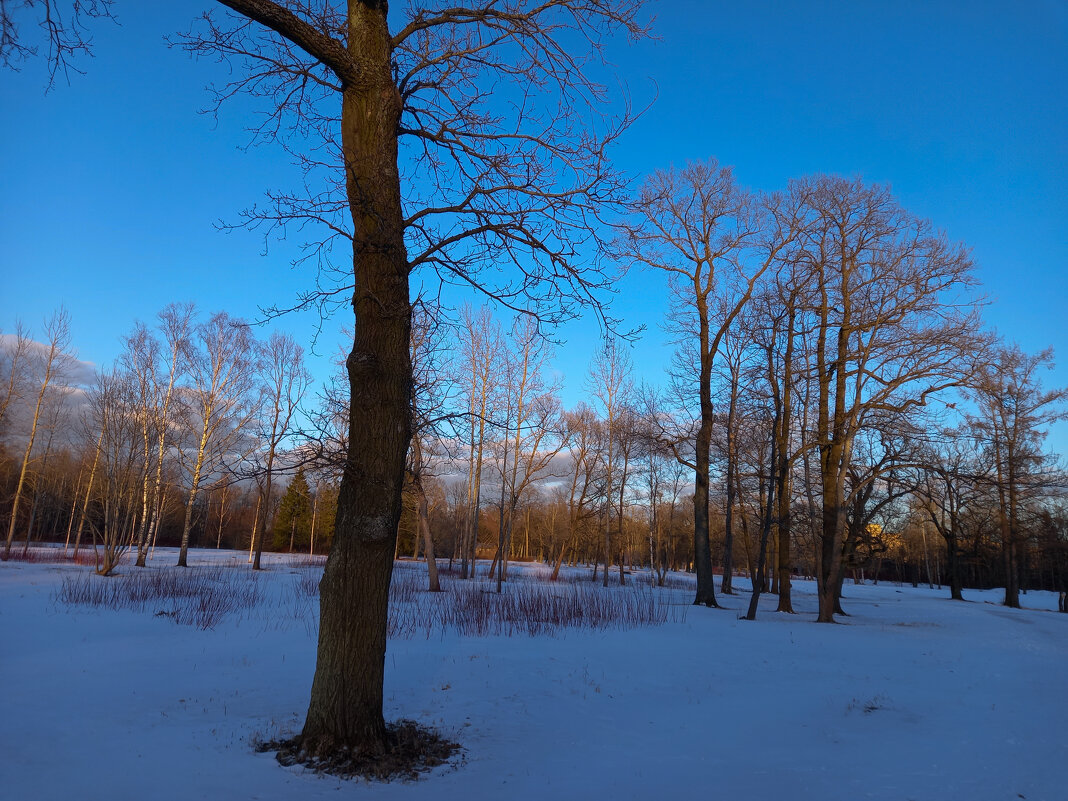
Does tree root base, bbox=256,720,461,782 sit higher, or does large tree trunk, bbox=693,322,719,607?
large tree trunk, bbox=693,322,719,607

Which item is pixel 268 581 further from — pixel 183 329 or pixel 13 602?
pixel 183 329

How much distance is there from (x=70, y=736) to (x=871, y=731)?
21.9 ft

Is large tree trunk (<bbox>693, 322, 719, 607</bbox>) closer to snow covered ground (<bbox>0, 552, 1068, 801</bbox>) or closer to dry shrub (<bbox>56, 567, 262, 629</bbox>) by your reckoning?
snow covered ground (<bbox>0, 552, 1068, 801</bbox>)

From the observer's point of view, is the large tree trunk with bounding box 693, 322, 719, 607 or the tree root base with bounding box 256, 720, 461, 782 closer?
the tree root base with bounding box 256, 720, 461, 782

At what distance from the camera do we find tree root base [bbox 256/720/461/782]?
395cm

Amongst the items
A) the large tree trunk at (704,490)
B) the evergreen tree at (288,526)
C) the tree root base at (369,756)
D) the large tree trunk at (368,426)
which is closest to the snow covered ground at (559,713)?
the tree root base at (369,756)

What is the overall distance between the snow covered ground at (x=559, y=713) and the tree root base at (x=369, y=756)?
13 cm

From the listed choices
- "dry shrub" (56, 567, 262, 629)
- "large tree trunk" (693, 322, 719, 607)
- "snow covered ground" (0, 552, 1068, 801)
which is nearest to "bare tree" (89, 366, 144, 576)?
"dry shrub" (56, 567, 262, 629)

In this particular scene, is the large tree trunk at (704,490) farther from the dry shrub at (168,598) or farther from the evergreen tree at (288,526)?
the evergreen tree at (288,526)

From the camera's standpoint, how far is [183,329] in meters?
25.5

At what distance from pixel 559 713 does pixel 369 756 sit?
7.35ft

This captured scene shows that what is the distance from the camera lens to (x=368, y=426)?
14.6 ft

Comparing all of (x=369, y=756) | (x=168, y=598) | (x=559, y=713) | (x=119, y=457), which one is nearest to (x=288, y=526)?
(x=119, y=457)

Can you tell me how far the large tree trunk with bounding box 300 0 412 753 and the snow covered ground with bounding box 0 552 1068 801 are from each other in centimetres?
55
